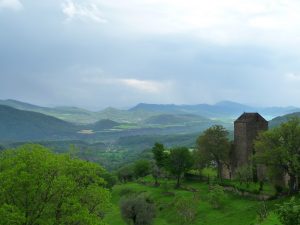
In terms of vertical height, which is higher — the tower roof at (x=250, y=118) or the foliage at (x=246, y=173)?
the tower roof at (x=250, y=118)

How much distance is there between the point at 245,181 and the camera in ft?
355

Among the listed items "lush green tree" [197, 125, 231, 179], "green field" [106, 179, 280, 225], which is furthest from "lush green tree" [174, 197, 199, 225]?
"lush green tree" [197, 125, 231, 179]

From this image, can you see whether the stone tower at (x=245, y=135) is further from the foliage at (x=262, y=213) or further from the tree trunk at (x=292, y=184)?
the foliage at (x=262, y=213)

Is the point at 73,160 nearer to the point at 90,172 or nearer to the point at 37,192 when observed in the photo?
the point at 90,172

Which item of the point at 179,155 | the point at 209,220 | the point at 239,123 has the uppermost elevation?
the point at 239,123

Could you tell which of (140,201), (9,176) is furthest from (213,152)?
(9,176)

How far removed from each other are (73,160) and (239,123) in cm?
7881

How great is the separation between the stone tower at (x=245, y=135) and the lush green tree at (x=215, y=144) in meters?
3.12

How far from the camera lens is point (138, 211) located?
78.1m

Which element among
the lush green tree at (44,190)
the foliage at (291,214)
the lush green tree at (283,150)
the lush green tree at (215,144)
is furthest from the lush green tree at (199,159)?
the foliage at (291,214)

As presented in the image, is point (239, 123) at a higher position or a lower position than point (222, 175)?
higher

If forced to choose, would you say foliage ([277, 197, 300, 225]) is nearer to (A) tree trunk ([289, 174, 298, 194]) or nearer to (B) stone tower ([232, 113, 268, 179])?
(A) tree trunk ([289, 174, 298, 194])

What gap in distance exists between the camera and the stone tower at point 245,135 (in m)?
114

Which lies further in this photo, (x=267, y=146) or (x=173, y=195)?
(x=173, y=195)
